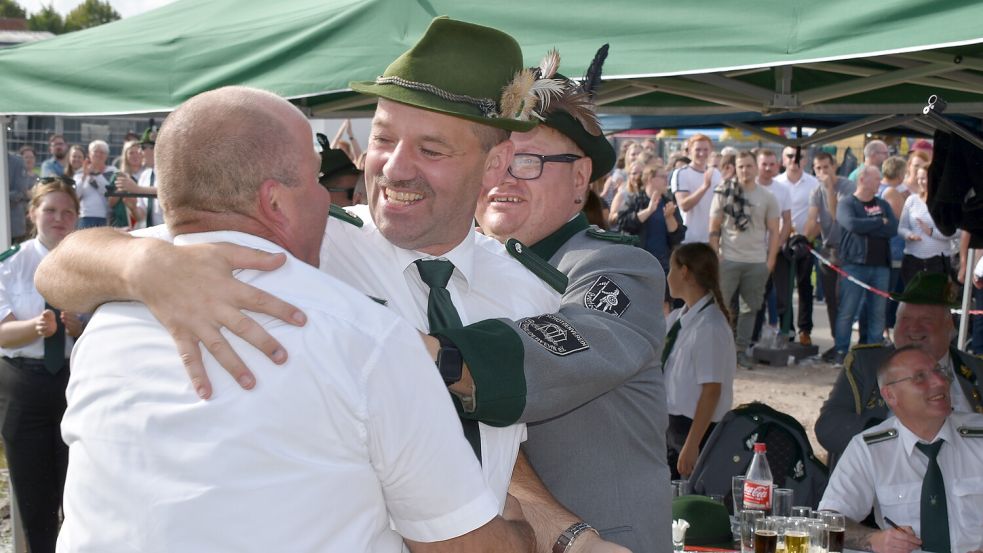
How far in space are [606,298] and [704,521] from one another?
202cm

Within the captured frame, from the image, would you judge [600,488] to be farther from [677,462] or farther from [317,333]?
[677,462]

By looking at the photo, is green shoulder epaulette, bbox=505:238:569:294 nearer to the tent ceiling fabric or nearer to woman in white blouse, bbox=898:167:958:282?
the tent ceiling fabric

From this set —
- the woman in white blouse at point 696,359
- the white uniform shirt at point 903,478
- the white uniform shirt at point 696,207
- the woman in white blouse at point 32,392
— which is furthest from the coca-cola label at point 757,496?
the white uniform shirt at point 696,207

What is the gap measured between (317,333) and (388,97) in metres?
0.70

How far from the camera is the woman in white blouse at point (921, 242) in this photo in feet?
36.8

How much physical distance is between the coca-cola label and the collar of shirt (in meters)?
0.96

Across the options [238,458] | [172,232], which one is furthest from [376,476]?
[172,232]

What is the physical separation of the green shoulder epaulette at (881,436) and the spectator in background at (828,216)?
732cm

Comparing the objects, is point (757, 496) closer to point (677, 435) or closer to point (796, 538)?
point (796, 538)

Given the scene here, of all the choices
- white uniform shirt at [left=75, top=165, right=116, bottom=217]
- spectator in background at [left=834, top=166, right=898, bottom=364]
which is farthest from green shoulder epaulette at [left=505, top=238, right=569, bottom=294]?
white uniform shirt at [left=75, top=165, right=116, bottom=217]

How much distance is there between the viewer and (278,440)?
149cm

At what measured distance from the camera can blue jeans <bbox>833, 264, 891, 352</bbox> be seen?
11109mm

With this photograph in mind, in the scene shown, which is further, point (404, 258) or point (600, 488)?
point (600, 488)

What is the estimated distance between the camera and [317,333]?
4.98 ft
